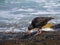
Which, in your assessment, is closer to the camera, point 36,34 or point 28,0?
point 36,34

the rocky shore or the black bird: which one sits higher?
the black bird

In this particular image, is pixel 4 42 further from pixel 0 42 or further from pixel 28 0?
pixel 28 0

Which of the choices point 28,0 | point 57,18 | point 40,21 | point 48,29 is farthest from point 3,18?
point 28,0

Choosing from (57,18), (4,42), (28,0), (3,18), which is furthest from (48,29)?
(28,0)

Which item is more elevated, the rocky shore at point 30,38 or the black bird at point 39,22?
the black bird at point 39,22

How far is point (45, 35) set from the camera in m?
8.81

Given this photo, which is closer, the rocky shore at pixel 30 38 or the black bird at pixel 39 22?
the rocky shore at pixel 30 38

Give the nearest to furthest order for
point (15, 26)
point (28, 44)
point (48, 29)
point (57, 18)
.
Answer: point (28, 44), point (48, 29), point (15, 26), point (57, 18)

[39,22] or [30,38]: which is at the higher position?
[39,22]

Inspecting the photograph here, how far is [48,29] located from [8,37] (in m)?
1.87

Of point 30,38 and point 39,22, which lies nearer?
point 30,38

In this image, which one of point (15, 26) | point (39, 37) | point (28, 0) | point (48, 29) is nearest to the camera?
point (39, 37)

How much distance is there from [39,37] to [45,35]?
1.12 ft

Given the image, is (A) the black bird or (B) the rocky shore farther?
(A) the black bird
